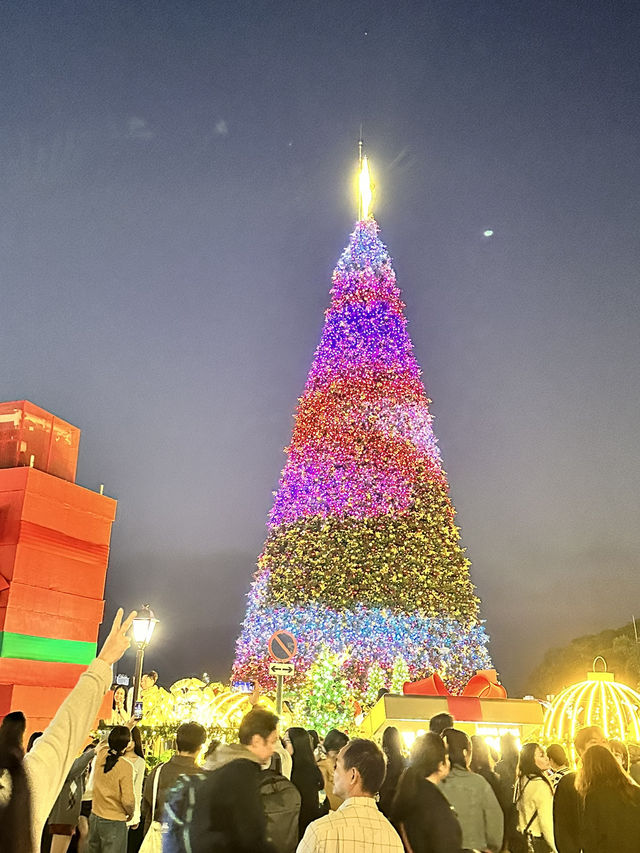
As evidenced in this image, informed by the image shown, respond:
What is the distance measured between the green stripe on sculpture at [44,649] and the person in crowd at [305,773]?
37.1ft

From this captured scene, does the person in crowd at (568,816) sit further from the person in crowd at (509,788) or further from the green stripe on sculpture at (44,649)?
the green stripe on sculpture at (44,649)

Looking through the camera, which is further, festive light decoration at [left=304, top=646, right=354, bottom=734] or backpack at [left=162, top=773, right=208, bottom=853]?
festive light decoration at [left=304, top=646, right=354, bottom=734]

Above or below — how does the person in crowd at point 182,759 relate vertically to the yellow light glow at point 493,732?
below

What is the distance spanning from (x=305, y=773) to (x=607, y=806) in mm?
2572

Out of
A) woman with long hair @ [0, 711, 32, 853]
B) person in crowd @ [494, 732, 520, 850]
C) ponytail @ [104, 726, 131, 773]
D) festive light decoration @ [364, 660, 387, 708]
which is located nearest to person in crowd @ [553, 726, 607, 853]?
person in crowd @ [494, 732, 520, 850]

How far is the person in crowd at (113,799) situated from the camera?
6707mm

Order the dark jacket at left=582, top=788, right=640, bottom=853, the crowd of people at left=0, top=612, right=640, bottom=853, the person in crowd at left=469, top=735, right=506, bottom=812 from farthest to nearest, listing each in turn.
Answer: the person in crowd at left=469, top=735, right=506, bottom=812 → the dark jacket at left=582, top=788, right=640, bottom=853 → the crowd of people at left=0, top=612, right=640, bottom=853

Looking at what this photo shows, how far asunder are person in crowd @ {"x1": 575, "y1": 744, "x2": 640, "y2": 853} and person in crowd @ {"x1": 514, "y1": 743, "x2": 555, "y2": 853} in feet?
4.47

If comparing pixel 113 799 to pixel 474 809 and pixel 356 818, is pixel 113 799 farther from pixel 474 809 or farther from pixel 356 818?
pixel 356 818

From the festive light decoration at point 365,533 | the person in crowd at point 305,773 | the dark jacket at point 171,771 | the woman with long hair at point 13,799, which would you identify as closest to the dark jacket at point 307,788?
the person in crowd at point 305,773

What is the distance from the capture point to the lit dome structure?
1023cm

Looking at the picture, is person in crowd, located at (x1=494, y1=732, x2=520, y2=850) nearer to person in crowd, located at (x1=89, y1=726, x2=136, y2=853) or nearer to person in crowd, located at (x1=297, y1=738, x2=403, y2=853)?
person in crowd, located at (x1=297, y1=738, x2=403, y2=853)

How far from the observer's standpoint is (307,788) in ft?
20.5

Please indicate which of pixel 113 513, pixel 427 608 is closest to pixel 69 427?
pixel 113 513
